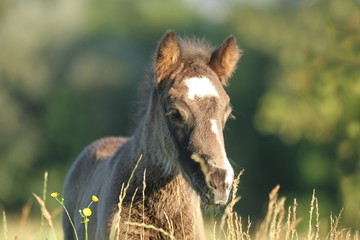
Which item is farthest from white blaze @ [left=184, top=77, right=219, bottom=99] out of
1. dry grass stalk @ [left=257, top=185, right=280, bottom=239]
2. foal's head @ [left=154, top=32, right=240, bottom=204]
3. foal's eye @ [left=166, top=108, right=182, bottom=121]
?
dry grass stalk @ [left=257, top=185, right=280, bottom=239]

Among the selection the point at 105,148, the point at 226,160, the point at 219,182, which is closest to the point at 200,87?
the point at 226,160

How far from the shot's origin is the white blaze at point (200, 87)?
6391mm

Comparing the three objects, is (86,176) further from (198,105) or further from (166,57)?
(198,105)

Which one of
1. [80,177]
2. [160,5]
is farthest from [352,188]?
[160,5]

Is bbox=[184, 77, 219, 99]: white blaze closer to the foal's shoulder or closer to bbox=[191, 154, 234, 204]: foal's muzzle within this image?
bbox=[191, 154, 234, 204]: foal's muzzle

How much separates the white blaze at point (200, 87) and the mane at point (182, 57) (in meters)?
0.58

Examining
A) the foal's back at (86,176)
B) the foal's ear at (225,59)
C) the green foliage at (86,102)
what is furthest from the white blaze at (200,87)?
the green foliage at (86,102)

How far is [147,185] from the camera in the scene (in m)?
6.95

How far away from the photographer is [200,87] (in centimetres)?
645

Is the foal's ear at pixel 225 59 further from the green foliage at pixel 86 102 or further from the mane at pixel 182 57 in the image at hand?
the green foliage at pixel 86 102

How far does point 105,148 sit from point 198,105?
3385mm

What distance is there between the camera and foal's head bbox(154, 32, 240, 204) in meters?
5.88

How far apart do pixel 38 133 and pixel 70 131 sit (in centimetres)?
201

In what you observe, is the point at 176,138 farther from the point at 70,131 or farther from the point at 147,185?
the point at 70,131
